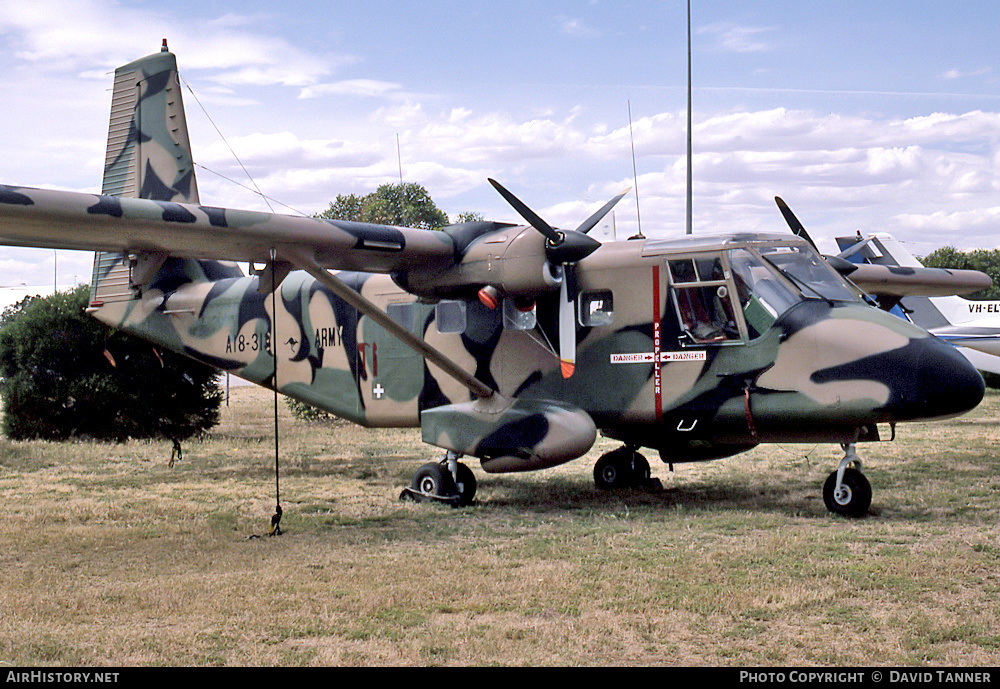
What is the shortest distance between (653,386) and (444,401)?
277 centimetres

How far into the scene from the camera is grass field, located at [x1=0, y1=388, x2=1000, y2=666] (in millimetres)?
5805

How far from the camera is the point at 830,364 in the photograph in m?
9.34

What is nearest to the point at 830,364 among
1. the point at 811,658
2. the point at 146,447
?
the point at 811,658

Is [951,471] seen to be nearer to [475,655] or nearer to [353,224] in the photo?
[353,224]

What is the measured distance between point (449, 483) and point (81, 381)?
9301 mm

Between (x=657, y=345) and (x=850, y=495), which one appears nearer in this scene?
(x=850, y=495)

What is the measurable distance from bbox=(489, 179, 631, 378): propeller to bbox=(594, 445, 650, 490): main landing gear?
2037 mm

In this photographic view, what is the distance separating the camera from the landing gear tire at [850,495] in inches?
387

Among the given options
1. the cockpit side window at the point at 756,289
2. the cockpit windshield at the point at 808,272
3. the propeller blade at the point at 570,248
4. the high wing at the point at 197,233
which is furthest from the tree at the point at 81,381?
the cockpit windshield at the point at 808,272

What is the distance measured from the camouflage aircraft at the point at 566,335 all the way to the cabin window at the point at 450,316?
1.0 inches

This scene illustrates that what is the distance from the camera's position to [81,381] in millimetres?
17453

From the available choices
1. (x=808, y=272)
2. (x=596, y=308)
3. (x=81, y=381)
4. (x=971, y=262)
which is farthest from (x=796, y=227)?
(x=971, y=262)

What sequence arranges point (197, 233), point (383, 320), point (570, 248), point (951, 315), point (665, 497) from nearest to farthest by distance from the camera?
point (197, 233)
point (570, 248)
point (383, 320)
point (665, 497)
point (951, 315)

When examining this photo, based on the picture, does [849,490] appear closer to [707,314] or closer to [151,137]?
[707,314]
